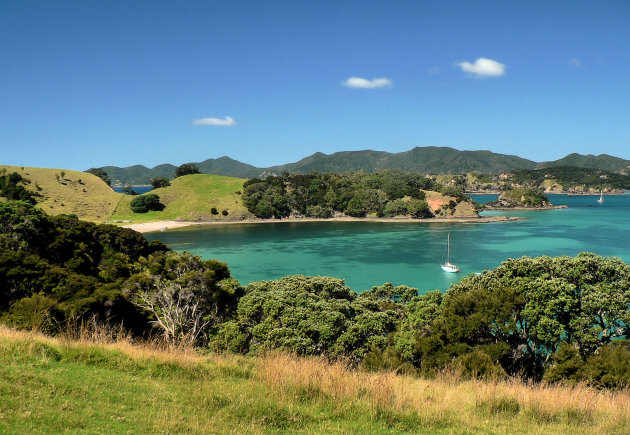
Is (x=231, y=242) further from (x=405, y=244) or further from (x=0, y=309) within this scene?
(x=0, y=309)

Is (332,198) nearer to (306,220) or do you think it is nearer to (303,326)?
(306,220)

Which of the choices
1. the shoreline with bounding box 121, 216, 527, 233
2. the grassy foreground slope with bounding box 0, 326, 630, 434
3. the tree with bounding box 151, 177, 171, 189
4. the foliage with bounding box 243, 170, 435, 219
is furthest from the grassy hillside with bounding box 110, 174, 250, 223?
the grassy foreground slope with bounding box 0, 326, 630, 434

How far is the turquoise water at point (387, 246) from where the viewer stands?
53.1 m

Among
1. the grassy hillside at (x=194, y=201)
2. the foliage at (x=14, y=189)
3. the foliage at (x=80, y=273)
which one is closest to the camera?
the foliage at (x=80, y=273)

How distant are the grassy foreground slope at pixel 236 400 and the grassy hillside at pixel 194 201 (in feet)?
384

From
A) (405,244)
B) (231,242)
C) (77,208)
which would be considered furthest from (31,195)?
(405,244)

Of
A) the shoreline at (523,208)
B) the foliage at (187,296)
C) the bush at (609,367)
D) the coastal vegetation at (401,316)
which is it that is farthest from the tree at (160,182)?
the bush at (609,367)

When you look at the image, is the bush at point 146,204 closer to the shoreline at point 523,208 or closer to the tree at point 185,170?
the tree at point 185,170

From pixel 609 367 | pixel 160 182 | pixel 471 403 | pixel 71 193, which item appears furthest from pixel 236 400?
pixel 160 182

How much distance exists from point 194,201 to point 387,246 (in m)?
81.0

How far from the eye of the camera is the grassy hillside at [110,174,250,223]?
121438mm

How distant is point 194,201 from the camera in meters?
131

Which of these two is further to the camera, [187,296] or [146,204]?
[146,204]

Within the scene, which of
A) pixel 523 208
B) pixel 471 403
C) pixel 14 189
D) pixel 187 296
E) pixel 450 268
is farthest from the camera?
pixel 523 208
